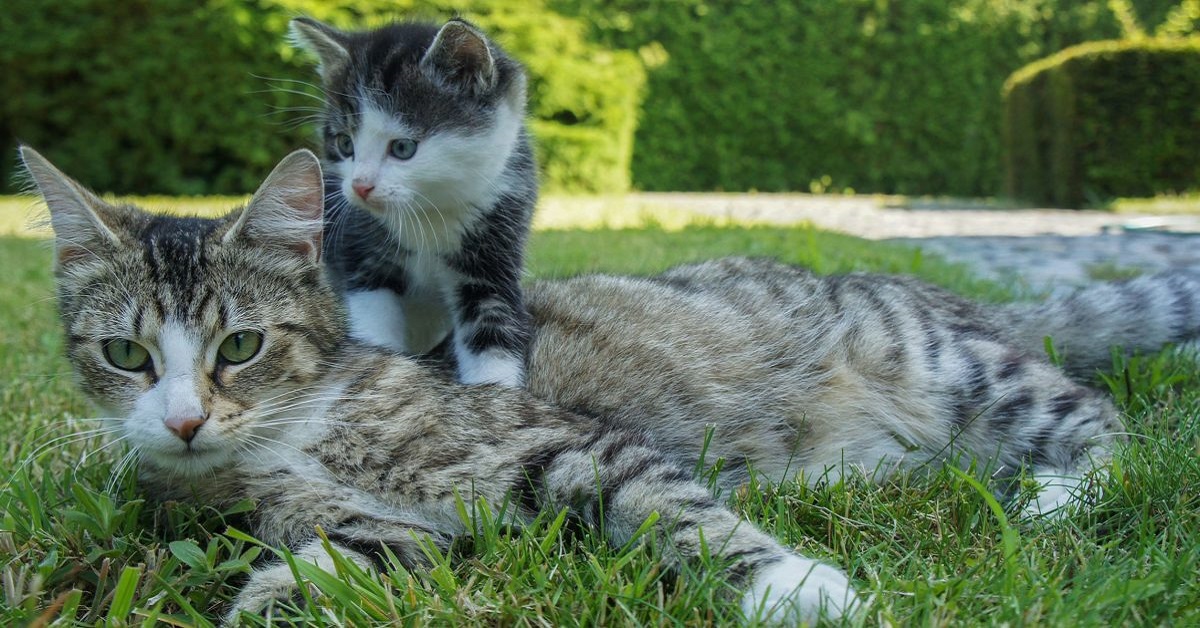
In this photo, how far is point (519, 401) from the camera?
2572mm

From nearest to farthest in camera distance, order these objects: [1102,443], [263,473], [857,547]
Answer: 1. [857,547]
2. [263,473]
3. [1102,443]

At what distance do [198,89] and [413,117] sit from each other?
10.6 meters

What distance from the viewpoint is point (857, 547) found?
2.14 meters

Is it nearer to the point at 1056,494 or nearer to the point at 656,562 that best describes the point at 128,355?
the point at 656,562

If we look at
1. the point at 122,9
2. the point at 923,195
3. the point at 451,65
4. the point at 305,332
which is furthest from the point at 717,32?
the point at 305,332

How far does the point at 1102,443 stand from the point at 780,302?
1147mm

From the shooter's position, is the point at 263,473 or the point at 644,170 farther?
the point at 644,170

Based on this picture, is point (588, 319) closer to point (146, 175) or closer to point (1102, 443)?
point (1102, 443)

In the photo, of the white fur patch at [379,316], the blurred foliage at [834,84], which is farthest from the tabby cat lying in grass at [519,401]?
the blurred foliage at [834,84]

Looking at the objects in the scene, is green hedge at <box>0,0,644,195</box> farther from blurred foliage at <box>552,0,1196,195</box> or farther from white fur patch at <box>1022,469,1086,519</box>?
white fur patch at <box>1022,469,1086,519</box>

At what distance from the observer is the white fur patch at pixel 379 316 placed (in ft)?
10.7

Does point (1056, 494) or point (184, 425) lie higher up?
point (184, 425)

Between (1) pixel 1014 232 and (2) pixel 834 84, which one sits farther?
(2) pixel 834 84

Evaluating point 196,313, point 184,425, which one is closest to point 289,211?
point 196,313
